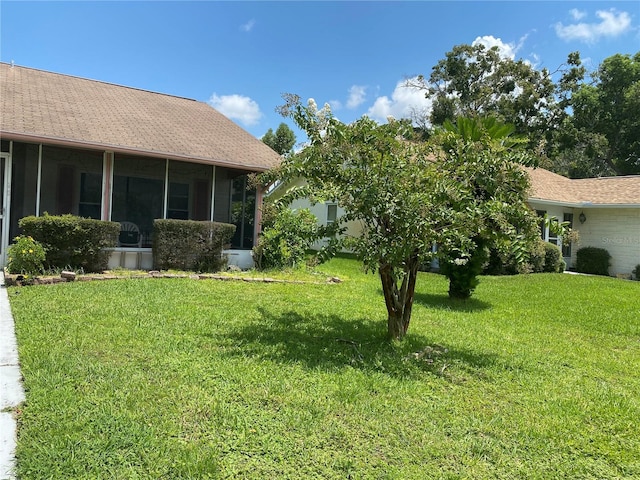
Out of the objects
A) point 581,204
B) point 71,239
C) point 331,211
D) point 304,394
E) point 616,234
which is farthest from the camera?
point 331,211

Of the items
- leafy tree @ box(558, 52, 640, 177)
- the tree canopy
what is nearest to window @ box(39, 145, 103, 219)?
the tree canopy

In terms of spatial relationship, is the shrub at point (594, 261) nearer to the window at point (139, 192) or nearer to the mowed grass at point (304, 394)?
the mowed grass at point (304, 394)

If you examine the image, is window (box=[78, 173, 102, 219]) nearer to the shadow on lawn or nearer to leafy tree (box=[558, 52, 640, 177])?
the shadow on lawn

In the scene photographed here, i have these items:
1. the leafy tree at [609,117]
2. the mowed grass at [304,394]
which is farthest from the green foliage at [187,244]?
the leafy tree at [609,117]

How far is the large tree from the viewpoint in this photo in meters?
4.89

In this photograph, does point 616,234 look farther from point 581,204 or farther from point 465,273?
point 465,273

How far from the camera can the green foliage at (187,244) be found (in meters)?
10.6

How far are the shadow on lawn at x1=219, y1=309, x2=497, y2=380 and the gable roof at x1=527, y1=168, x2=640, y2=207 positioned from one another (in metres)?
13.2

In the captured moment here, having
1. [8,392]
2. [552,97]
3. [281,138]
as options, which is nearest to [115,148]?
[8,392]

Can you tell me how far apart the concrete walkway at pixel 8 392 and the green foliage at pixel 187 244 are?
4840 millimetres

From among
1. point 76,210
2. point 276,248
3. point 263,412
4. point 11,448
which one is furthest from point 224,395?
point 76,210

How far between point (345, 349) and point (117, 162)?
9118 millimetres

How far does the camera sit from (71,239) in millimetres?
9164

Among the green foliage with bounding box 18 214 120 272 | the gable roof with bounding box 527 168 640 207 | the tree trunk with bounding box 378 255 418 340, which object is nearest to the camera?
the tree trunk with bounding box 378 255 418 340
